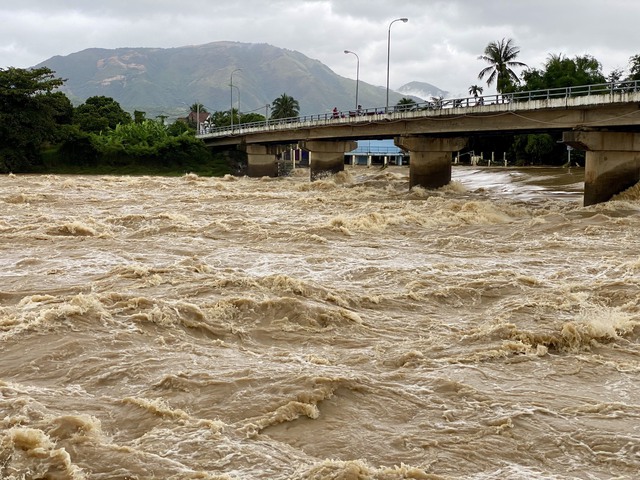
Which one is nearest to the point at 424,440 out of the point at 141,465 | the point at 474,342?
the point at 141,465

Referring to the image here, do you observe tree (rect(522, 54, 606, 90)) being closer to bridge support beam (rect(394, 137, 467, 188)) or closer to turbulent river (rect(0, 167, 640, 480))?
bridge support beam (rect(394, 137, 467, 188))

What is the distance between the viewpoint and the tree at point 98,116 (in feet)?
282

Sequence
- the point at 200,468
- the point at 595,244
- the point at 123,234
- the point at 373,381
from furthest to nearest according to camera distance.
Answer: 1. the point at 123,234
2. the point at 595,244
3. the point at 373,381
4. the point at 200,468

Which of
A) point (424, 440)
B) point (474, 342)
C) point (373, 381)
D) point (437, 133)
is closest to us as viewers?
point (424, 440)

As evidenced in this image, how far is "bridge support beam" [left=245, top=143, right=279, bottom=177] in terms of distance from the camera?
246ft

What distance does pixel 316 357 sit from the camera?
11188 mm

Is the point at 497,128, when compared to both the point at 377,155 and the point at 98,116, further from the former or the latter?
the point at 377,155

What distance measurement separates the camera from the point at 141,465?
762 cm

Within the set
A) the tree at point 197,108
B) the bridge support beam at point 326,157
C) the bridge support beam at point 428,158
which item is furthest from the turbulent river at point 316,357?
the tree at point 197,108

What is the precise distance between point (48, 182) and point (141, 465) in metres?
47.3

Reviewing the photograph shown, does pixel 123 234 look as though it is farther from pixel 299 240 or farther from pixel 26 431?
pixel 26 431

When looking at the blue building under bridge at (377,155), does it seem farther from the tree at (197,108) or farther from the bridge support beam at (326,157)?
the bridge support beam at (326,157)

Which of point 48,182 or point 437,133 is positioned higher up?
point 437,133

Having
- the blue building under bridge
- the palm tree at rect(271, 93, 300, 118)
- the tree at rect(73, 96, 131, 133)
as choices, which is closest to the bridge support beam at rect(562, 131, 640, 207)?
the tree at rect(73, 96, 131, 133)
